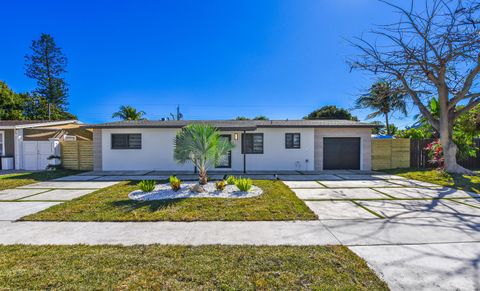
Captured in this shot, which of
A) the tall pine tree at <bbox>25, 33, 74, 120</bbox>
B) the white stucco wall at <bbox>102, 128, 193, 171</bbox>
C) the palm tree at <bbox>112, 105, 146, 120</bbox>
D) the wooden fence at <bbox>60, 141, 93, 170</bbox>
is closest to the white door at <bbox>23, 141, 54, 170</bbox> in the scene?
the wooden fence at <bbox>60, 141, 93, 170</bbox>

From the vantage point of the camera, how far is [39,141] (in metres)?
11.9

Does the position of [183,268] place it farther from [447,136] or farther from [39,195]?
[447,136]

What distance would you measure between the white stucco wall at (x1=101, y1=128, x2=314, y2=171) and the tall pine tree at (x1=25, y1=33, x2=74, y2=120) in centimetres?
2075

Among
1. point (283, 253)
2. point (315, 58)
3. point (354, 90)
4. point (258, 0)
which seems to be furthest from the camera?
point (315, 58)

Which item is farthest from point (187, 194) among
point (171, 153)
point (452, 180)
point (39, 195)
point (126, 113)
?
point (126, 113)

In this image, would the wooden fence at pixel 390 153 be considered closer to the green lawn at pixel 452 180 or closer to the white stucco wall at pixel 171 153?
the green lawn at pixel 452 180

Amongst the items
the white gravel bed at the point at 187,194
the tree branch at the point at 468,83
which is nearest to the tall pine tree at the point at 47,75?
the white gravel bed at the point at 187,194

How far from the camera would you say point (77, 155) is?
11.8 metres

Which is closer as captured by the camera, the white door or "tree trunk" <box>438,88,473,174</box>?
"tree trunk" <box>438,88,473,174</box>

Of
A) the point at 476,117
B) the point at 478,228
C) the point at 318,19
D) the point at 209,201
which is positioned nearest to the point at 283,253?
the point at 209,201

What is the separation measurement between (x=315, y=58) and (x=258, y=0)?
4936 millimetres

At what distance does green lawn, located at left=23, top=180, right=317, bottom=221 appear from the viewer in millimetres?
4363

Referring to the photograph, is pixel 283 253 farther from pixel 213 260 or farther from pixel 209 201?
pixel 209 201

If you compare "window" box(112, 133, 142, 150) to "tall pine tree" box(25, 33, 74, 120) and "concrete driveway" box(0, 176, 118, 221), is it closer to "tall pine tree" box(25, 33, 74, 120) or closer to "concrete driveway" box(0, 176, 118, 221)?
"concrete driveway" box(0, 176, 118, 221)
